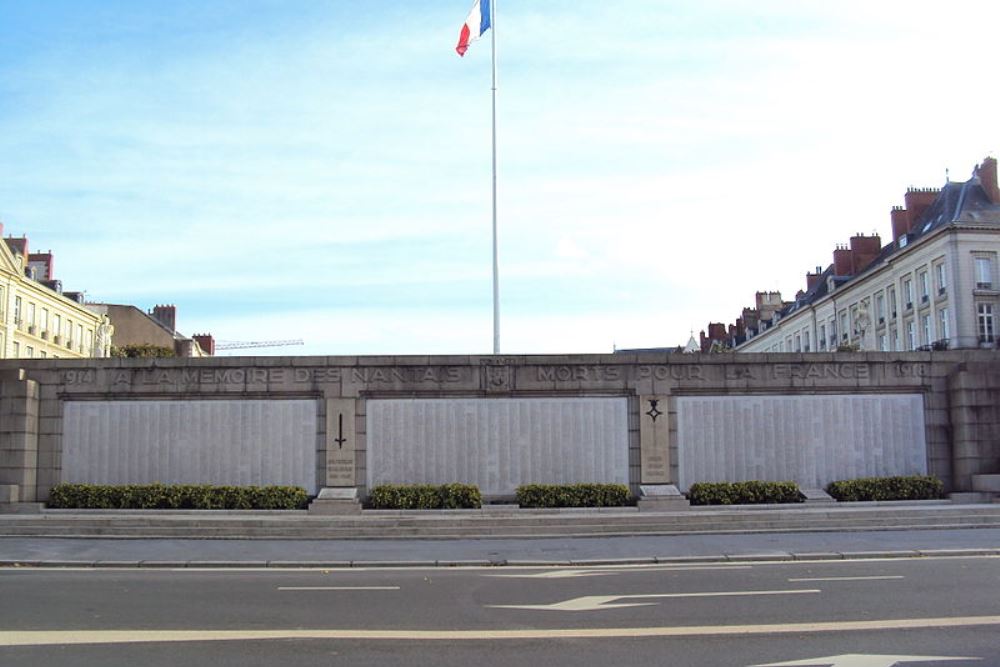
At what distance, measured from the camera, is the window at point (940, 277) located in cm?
7162

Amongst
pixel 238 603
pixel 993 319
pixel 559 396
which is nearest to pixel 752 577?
pixel 238 603

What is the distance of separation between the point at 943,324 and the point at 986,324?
2.94 m

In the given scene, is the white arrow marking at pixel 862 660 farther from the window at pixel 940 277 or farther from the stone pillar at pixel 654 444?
the window at pixel 940 277

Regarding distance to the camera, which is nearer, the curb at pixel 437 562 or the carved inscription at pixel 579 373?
the curb at pixel 437 562

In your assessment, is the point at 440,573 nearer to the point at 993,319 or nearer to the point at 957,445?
the point at 957,445

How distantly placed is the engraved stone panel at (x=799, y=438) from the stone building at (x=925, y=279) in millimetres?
31538

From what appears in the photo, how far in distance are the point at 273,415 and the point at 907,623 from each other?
20.6m

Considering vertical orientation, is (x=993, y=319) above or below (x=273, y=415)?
above

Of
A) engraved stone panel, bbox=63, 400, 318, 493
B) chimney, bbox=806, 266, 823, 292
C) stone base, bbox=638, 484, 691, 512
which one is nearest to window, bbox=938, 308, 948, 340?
chimney, bbox=806, 266, 823, 292

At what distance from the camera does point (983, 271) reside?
70688mm

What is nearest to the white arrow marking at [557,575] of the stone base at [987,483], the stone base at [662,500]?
the stone base at [662,500]

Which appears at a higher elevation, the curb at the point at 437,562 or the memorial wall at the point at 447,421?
the memorial wall at the point at 447,421

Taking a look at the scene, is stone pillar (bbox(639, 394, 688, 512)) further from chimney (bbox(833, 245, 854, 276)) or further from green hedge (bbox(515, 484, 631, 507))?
chimney (bbox(833, 245, 854, 276))

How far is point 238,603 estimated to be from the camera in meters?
13.7
